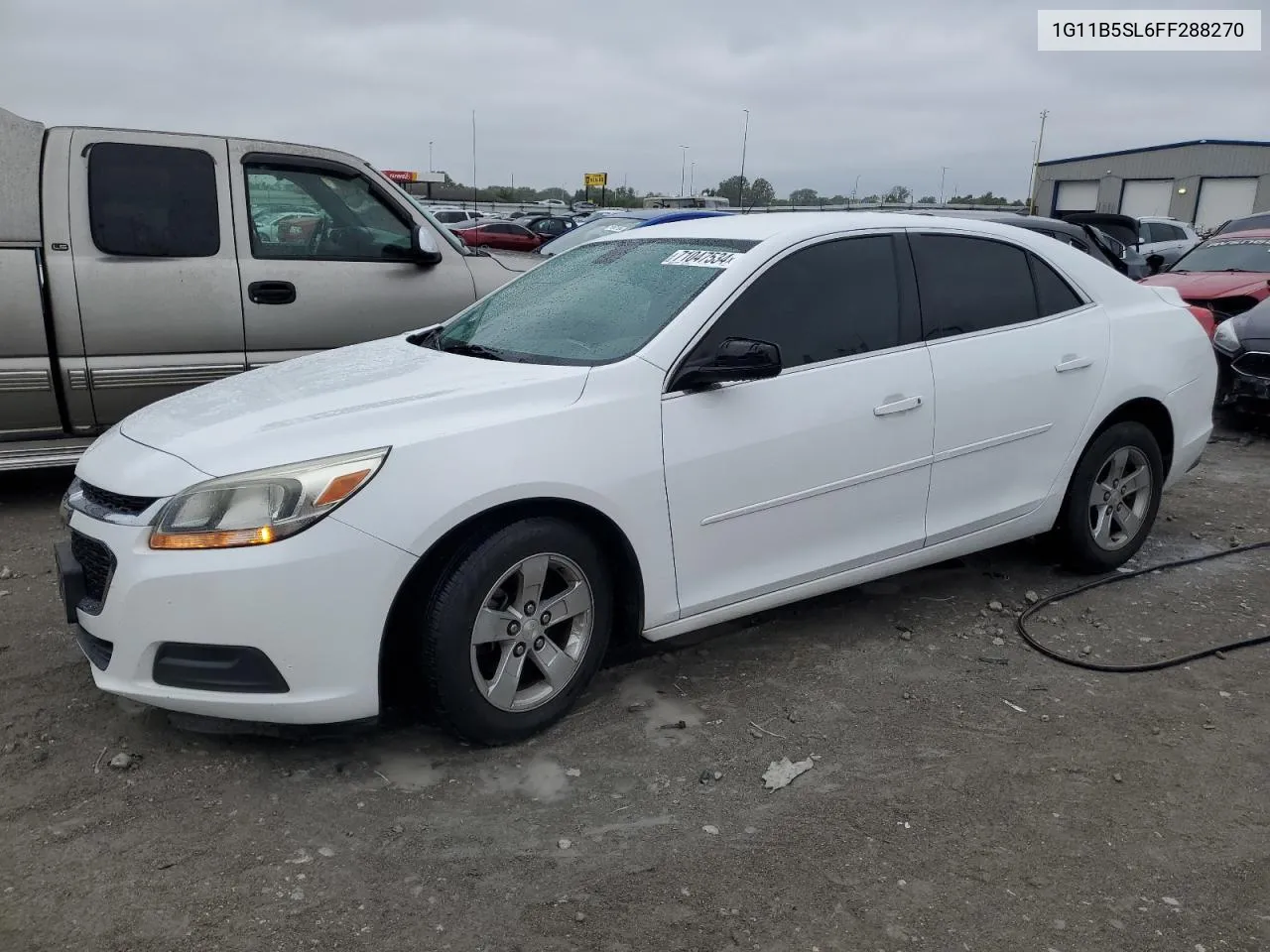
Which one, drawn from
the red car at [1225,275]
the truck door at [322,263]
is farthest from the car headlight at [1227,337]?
the truck door at [322,263]

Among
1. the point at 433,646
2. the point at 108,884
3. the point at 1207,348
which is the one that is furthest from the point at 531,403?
the point at 1207,348

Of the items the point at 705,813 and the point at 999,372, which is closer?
the point at 705,813

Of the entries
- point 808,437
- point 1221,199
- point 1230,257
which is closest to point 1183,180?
point 1221,199

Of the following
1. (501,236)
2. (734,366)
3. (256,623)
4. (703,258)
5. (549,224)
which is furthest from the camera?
(549,224)

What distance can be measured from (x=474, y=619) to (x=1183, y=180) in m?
48.4

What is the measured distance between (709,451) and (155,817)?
1.95 metres

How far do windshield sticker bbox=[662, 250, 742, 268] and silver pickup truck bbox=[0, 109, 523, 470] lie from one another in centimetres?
271

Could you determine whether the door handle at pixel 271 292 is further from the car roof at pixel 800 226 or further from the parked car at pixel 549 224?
the parked car at pixel 549 224

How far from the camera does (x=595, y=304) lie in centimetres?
389

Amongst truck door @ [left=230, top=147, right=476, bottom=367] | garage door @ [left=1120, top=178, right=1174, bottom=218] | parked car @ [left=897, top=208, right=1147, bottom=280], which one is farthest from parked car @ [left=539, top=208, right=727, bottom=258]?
garage door @ [left=1120, top=178, right=1174, bottom=218]

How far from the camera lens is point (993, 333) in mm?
4219

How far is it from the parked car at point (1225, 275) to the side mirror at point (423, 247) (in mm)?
6919

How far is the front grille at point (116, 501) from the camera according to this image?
2.96m

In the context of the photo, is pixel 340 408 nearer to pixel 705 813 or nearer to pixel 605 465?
pixel 605 465
